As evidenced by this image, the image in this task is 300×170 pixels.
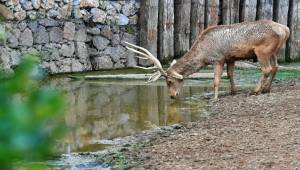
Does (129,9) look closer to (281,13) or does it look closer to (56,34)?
(56,34)

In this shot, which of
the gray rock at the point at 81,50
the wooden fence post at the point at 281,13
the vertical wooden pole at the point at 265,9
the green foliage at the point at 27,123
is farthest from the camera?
the wooden fence post at the point at 281,13

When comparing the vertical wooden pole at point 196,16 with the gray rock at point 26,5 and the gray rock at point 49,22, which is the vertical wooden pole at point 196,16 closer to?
the gray rock at point 49,22

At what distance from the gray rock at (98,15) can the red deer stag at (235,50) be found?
397cm

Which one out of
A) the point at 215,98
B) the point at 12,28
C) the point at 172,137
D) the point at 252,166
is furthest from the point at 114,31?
the point at 252,166

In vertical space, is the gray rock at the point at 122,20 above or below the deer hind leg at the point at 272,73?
above

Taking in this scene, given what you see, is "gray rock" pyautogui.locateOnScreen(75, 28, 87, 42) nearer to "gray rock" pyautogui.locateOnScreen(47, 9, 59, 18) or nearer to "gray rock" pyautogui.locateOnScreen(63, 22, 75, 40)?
"gray rock" pyautogui.locateOnScreen(63, 22, 75, 40)

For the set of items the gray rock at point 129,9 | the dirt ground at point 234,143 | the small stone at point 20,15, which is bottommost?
the dirt ground at point 234,143

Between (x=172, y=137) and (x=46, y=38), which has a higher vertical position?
(x=46, y=38)

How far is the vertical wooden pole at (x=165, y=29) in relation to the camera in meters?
14.1

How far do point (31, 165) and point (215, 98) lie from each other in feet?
30.1

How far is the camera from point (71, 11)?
13445mm

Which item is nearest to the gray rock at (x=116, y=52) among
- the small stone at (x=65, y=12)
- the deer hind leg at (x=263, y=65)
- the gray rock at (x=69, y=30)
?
the gray rock at (x=69, y=30)

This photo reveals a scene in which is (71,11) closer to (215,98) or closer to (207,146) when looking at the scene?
(215,98)

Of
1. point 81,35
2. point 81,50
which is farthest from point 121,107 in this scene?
point 81,35
